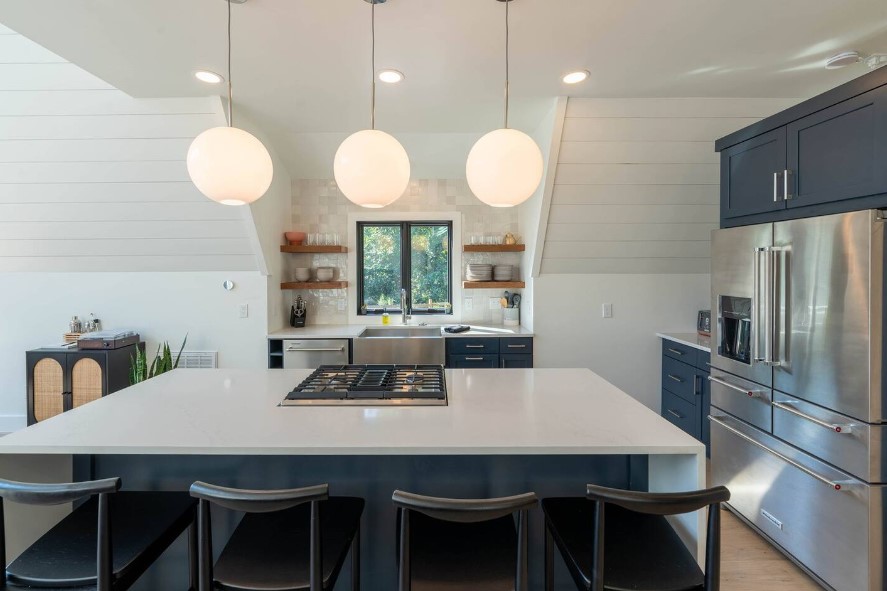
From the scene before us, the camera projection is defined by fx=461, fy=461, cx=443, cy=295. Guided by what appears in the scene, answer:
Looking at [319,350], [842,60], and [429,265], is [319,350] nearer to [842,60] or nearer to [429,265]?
[429,265]

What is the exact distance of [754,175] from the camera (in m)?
2.38

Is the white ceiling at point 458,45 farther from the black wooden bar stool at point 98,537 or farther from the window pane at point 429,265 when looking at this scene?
the black wooden bar stool at point 98,537

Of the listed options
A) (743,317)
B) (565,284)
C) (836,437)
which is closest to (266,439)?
(836,437)

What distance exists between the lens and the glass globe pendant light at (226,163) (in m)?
1.62

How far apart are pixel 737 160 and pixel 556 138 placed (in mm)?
1120

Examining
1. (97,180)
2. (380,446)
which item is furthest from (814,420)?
(97,180)

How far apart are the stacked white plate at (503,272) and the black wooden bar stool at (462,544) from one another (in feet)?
9.79

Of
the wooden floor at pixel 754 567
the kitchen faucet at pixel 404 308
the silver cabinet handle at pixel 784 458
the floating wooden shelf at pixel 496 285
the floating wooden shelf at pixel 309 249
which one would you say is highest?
the floating wooden shelf at pixel 309 249

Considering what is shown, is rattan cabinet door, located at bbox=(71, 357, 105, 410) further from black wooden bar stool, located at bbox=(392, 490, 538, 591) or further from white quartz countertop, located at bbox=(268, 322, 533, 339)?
black wooden bar stool, located at bbox=(392, 490, 538, 591)

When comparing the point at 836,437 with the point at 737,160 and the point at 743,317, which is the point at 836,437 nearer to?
the point at 743,317

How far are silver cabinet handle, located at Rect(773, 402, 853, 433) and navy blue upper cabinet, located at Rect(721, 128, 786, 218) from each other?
0.93m

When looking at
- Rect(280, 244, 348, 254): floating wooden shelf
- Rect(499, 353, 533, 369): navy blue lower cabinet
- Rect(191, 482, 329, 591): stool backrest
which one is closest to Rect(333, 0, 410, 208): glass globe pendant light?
Rect(191, 482, 329, 591): stool backrest

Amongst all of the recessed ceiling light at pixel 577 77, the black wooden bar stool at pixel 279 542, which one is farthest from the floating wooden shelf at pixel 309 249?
the black wooden bar stool at pixel 279 542

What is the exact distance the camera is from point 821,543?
1951 mm
